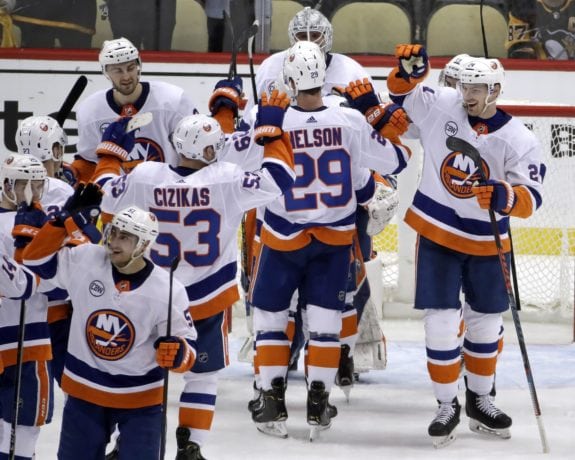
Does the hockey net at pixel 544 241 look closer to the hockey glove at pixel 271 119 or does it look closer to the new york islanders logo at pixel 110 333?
the hockey glove at pixel 271 119

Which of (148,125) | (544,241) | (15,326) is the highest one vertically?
(148,125)

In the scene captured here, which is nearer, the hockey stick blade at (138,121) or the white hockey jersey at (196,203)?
the white hockey jersey at (196,203)

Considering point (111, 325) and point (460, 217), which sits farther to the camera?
point (460, 217)

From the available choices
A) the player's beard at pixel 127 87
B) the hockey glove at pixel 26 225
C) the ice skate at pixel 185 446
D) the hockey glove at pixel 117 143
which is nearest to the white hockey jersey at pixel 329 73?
the player's beard at pixel 127 87

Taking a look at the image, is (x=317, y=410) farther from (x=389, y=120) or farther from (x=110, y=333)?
(x=110, y=333)

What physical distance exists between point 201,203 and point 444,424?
117 centimetres

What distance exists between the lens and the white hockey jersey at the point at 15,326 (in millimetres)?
4035

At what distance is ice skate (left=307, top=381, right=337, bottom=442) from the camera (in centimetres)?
482

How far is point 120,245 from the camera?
3723 mm

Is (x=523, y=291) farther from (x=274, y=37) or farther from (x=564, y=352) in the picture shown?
(x=274, y=37)

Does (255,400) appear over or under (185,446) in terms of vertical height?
under

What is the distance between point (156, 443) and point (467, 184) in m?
1.55

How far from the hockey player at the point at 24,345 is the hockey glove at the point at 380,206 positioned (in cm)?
156

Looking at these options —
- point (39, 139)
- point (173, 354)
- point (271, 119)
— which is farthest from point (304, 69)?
point (173, 354)
